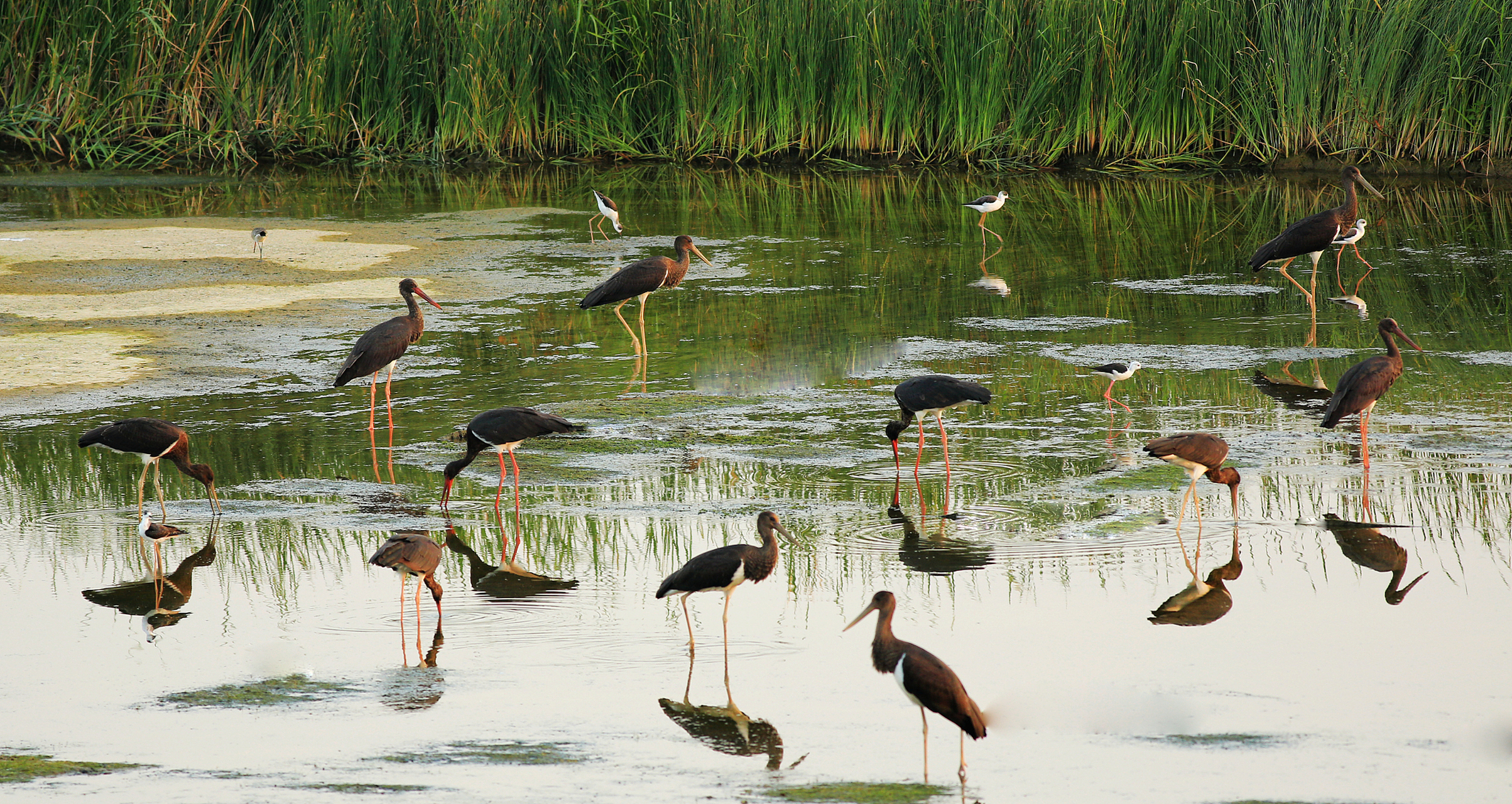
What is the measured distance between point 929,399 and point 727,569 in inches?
103

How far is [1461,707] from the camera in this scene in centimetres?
543

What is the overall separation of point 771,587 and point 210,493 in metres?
3.15

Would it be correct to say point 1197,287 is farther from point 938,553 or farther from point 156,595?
point 156,595

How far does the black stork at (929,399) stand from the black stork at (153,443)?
145 inches

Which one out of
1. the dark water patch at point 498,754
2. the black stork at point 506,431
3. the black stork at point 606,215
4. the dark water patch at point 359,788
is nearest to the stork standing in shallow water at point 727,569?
the dark water patch at point 498,754

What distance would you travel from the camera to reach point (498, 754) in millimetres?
5090

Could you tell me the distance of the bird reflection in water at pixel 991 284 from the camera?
1355 centimetres

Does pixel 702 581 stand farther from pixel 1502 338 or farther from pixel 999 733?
pixel 1502 338

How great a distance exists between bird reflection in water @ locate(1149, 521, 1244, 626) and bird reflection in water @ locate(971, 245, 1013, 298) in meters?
6.62

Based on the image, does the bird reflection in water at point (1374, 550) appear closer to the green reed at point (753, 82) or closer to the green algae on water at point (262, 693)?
the green algae on water at point (262, 693)

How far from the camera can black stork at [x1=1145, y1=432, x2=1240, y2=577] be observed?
7.33 metres

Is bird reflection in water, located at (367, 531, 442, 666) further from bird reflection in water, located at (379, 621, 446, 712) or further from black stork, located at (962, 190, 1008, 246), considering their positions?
black stork, located at (962, 190, 1008, 246)

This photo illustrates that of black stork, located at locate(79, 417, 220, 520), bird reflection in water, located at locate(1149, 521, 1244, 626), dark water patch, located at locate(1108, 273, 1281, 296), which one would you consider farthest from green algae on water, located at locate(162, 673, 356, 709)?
dark water patch, located at locate(1108, 273, 1281, 296)

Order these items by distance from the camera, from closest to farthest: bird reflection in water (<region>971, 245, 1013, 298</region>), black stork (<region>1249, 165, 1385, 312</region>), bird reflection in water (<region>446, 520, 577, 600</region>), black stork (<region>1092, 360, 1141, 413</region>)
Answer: bird reflection in water (<region>446, 520, 577, 600</region>), black stork (<region>1092, 360, 1141, 413</region>), black stork (<region>1249, 165, 1385, 312</region>), bird reflection in water (<region>971, 245, 1013, 298</region>)
